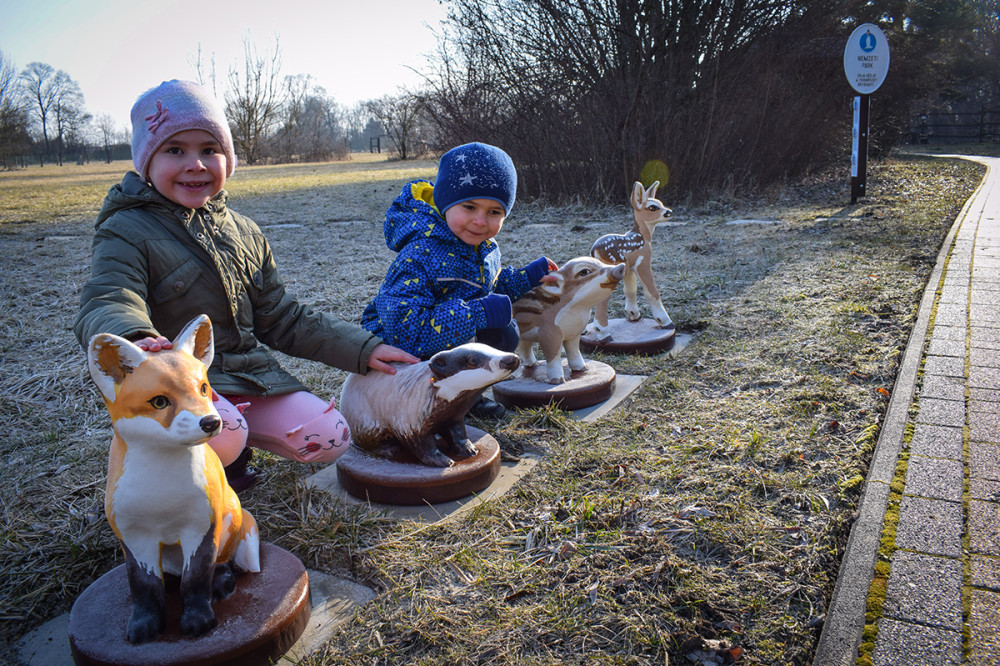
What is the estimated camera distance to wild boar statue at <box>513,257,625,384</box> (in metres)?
3.42

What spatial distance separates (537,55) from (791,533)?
9699 millimetres

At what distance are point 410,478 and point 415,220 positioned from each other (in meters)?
1.11

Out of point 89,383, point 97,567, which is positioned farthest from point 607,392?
point 89,383

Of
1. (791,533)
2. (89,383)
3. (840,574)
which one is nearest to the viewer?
(840,574)

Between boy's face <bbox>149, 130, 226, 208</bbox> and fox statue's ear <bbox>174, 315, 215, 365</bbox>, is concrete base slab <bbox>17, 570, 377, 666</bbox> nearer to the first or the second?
fox statue's ear <bbox>174, 315, 215, 365</bbox>

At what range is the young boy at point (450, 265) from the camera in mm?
2826

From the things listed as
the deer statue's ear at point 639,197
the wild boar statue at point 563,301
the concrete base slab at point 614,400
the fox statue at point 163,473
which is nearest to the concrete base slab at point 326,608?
the fox statue at point 163,473

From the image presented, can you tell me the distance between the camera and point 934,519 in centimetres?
236

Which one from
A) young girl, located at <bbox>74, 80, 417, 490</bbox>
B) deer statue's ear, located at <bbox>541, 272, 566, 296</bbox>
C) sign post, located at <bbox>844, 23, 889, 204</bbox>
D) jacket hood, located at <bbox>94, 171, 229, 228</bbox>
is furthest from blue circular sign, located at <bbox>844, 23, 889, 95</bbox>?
jacket hood, located at <bbox>94, 171, 229, 228</bbox>

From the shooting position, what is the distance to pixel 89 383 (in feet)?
13.1

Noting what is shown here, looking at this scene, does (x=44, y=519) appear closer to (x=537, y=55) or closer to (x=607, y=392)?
(x=607, y=392)

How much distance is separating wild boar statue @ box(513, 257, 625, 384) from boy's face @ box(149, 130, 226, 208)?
61.6 inches

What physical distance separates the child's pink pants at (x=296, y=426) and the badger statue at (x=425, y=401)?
0.11 metres

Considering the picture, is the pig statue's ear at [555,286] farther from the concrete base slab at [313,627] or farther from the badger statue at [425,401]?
the concrete base slab at [313,627]
